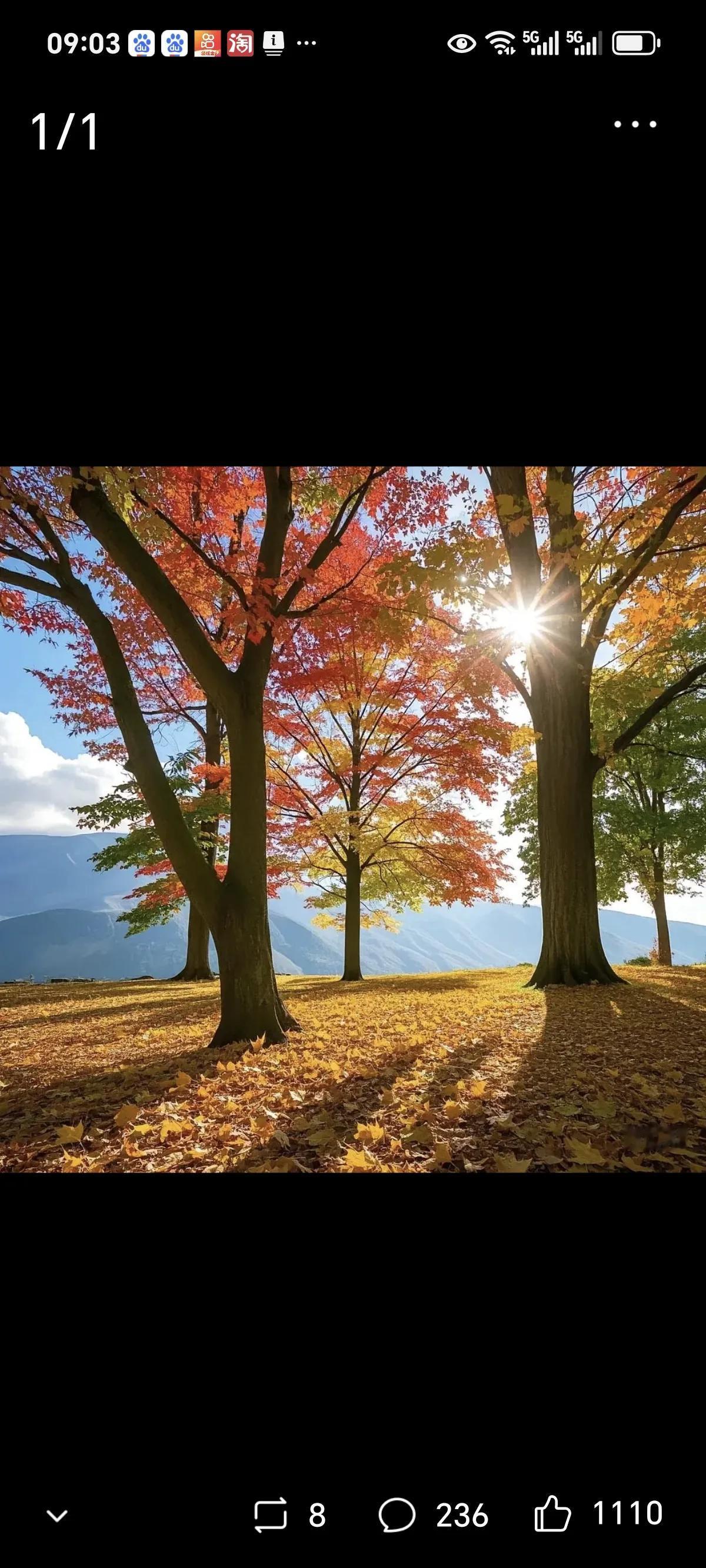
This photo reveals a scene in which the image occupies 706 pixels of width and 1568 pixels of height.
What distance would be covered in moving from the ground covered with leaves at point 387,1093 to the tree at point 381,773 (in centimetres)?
557

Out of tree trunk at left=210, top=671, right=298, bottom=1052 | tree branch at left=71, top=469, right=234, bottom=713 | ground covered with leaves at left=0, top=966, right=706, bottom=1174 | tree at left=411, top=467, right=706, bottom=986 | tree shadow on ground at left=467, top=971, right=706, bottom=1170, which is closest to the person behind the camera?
ground covered with leaves at left=0, top=966, right=706, bottom=1174

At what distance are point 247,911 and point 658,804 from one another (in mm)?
16368

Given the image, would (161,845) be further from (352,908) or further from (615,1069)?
(615,1069)
